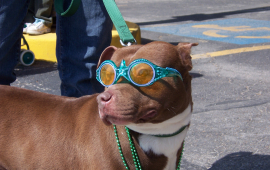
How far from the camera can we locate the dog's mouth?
1.84 metres

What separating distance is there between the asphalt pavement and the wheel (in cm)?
10

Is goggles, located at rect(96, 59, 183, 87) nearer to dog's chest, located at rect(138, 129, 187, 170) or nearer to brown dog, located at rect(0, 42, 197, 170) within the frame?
brown dog, located at rect(0, 42, 197, 170)

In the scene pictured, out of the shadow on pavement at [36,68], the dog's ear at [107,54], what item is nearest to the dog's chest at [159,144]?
the dog's ear at [107,54]

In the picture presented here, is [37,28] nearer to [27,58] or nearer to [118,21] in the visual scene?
[27,58]

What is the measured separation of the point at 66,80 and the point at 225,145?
4.98ft

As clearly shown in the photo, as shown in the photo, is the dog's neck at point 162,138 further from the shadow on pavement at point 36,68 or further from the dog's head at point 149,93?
the shadow on pavement at point 36,68

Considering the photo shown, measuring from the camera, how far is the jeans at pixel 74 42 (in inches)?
109

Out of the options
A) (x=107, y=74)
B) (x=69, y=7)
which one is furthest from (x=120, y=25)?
(x=107, y=74)

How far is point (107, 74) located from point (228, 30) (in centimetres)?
691

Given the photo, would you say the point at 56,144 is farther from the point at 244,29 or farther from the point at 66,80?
the point at 244,29

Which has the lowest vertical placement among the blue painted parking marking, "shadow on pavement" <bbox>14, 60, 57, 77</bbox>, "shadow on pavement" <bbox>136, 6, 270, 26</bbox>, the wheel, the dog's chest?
"shadow on pavement" <bbox>136, 6, 270, 26</bbox>

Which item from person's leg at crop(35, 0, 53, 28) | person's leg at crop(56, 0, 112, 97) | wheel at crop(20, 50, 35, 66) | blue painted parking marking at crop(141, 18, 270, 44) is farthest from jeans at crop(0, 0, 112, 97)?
blue painted parking marking at crop(141, 18, 270, 44)

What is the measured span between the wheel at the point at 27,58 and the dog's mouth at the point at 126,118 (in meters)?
3.89

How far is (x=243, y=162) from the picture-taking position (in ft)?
9.30
